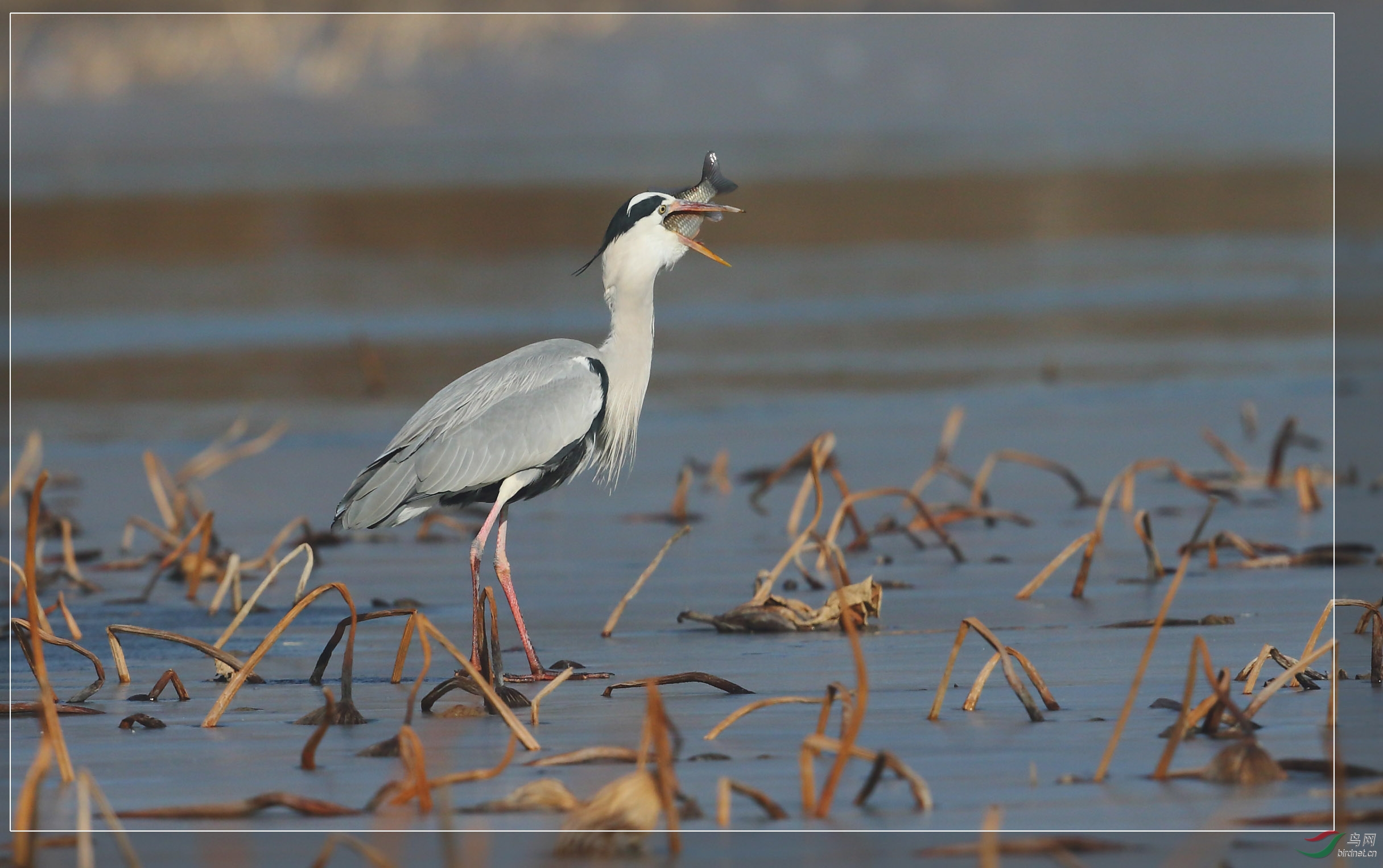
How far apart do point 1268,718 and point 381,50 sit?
34144 millimetres

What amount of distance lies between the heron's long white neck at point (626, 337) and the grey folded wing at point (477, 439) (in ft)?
0.86

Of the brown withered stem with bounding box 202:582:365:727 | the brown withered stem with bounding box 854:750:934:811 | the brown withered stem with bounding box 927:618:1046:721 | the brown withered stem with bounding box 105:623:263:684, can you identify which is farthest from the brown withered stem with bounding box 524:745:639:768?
the brown withered stem with bounding box 105:623:263:684

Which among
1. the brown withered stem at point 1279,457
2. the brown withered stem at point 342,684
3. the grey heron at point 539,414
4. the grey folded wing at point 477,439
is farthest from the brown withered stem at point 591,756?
the brown withered stem at point 1279,457

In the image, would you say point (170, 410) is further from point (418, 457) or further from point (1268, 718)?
point (1268, 718)

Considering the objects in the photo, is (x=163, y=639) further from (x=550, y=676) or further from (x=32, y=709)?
(x=550, y=676)

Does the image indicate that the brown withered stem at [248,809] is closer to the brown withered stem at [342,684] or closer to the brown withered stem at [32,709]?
the brown withered stem at [342,684]

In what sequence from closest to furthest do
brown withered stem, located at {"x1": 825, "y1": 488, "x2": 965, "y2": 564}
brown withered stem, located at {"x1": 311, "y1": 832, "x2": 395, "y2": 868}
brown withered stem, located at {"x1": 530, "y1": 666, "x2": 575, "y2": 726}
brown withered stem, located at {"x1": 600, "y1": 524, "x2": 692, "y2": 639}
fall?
brown withered stem, located at {"x1": 311, "y1": 832, "x2": 395, "y2": 868}
brown withered stem, located at {"x1": 530, "y1": 666, "x2": 575, "y2": 726}
brown withered stem, located at {"x1": 600, "y1": 524, "x2": 692, "y2": 639}
brown withered stem, located at {"x1": 825, "y1": 488, "x2": 965, "y2": 564}

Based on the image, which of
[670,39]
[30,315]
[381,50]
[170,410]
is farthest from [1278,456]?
[381,50]

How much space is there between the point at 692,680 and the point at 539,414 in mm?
1690

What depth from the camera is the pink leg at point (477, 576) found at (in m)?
6.14

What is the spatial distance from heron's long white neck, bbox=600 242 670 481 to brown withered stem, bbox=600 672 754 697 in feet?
5.60

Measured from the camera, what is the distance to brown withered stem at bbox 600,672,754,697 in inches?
222

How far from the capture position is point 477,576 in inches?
274

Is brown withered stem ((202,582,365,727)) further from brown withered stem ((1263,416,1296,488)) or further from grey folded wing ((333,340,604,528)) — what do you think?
brown withered stem ((1263,416,1296,488))
